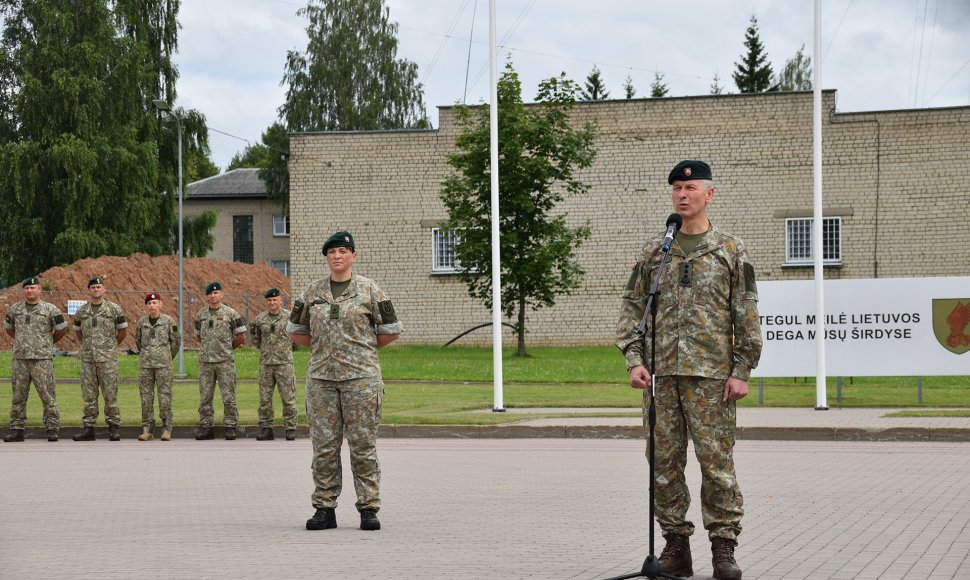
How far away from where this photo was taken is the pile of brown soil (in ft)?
147

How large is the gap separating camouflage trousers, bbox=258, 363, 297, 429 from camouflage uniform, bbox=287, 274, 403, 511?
8.38 metres

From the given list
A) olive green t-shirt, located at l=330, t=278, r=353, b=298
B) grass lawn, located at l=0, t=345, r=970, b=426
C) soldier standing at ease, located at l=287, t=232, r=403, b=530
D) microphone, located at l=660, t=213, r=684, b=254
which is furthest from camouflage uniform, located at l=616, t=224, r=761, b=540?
grass lawn, located at l=0, t=345, r=970, b=426

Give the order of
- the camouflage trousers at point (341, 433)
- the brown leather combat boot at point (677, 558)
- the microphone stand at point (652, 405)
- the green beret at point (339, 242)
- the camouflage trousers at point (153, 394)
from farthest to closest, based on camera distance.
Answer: the camouflage trousers at point (153, 394)
the green beret at point (339, 242)
the camouflage trousers at point (341, 433)
the brown leather combat boot at point (677, 558)
the microphone stand at point (652, 405)

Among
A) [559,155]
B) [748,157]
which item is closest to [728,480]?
[559,155]

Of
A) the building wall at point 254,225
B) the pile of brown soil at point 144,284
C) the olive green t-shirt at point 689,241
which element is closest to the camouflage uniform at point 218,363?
the olive green t-shirt at point 689,241

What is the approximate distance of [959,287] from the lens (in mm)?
20328

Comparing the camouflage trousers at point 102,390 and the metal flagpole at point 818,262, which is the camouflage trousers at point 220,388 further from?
the metal flagpole at point 818,262

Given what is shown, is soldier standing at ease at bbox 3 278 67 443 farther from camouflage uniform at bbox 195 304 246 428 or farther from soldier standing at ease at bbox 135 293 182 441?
camouflage uniform at bbox 195 304 246 428

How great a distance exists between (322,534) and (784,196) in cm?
3539

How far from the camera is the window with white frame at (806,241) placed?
41878 mm

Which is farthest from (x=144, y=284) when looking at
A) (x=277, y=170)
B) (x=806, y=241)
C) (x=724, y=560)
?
(x=724, y=560)

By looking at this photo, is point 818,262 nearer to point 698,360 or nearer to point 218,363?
point 218,363

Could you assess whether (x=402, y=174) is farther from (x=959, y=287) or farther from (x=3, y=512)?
(x=3, y=512)

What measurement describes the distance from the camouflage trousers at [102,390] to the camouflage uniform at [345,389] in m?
9.54
